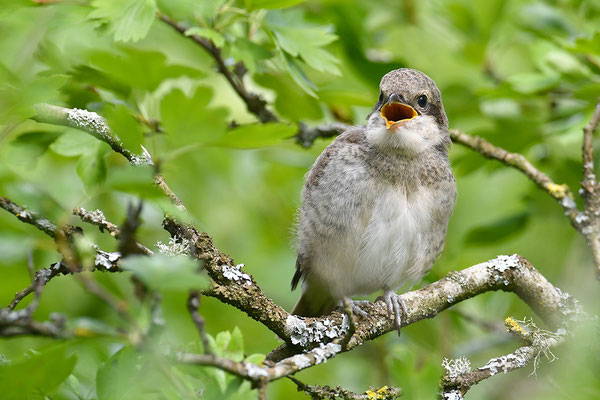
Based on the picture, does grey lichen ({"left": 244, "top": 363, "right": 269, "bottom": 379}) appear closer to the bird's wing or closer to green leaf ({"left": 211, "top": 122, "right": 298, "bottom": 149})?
green leaf ({"left": 211, "top": 122, "right": 298, "bottom": 149})

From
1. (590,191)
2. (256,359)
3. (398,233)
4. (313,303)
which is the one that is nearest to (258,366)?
(256,359)

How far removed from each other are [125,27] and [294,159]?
7.82 ft

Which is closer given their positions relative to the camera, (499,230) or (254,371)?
(254,371)

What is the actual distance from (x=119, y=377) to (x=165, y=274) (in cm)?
54

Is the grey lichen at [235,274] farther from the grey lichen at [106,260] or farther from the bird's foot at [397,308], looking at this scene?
the bird's foot at [397,308]

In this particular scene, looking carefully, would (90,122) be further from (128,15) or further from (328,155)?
(328,155)

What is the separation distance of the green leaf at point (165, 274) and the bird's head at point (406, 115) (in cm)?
255

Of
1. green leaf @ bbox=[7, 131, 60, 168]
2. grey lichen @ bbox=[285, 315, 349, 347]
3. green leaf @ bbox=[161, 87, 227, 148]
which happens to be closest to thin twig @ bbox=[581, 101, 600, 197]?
grey lichen @ bbox=[285, 315, 349, 347]

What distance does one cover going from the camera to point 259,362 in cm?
202

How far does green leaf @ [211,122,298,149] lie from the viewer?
251 cm

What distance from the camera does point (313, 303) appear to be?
15.4 feet

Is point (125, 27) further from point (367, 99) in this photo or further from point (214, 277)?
point (367, 99)

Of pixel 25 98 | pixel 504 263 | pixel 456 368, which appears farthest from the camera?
pixel 504 263

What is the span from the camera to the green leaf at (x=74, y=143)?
112 inches
